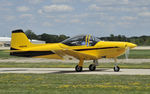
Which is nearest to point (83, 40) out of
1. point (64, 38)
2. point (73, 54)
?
point (73, 54)

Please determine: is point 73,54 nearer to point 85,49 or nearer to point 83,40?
point 85,49

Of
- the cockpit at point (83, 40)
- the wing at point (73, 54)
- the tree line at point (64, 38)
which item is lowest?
the wing at point (73, 54)

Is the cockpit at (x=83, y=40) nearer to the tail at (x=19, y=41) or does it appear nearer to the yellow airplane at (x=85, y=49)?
the yellow airplane at (x=85, y=49)

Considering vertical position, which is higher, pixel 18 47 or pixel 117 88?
pixel 18 47

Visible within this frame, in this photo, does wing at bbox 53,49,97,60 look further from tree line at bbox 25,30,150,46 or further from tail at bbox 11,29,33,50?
tree line at bbox 25,30,150,46

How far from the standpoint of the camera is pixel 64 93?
1160cm

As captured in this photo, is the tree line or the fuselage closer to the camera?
the fuselage

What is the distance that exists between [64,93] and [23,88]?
7.59ft

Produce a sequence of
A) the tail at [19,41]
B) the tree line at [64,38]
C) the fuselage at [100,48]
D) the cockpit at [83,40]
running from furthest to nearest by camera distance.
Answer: the tree line at [64,38] < the tail at [19,41] < the cockpit at [83,40] < the fuselage at [100,48]

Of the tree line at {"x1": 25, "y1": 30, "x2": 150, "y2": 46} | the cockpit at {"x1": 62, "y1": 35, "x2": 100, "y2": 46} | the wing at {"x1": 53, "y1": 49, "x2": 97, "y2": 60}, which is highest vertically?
the tree line at {"x1": 25, "y1": 30, "x2": 150, "y2": 46}

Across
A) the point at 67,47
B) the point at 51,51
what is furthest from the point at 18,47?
the point at 67,47

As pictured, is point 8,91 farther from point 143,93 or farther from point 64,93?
point 143,93

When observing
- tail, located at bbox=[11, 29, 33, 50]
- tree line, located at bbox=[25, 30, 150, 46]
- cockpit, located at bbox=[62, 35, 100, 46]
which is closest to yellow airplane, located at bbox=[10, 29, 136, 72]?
cockpit, located at bbox=[62, 35, 100, 46]

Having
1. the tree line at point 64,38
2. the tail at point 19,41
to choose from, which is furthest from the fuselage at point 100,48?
the tree line at point 64,38
